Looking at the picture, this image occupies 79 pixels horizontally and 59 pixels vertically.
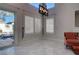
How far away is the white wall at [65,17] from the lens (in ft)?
14.7

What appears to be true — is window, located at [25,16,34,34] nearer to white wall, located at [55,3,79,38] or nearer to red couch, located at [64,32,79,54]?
white wall, located at [55,3,79,38]

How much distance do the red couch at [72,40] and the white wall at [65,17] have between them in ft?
0.38

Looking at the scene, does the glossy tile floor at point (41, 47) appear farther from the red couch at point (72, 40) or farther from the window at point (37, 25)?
the window at point (37, 25)

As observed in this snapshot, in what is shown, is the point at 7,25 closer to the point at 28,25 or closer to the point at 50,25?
the point at 28,25

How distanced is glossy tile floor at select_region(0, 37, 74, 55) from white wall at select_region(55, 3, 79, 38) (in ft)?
0.87

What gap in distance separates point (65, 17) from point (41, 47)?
1.06 m

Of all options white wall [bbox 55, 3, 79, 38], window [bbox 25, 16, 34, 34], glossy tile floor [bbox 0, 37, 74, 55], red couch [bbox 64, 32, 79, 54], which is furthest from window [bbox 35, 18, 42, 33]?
red couch [bbox 64, 32, 79, 54]

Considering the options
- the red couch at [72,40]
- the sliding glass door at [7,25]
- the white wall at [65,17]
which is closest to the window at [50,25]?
the white wall at [65,17]

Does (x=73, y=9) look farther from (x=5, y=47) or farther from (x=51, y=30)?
(x=5, y=47)

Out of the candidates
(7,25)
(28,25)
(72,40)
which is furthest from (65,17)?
(7,25)

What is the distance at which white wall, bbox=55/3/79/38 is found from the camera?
4488mm

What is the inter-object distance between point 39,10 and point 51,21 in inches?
18.0
